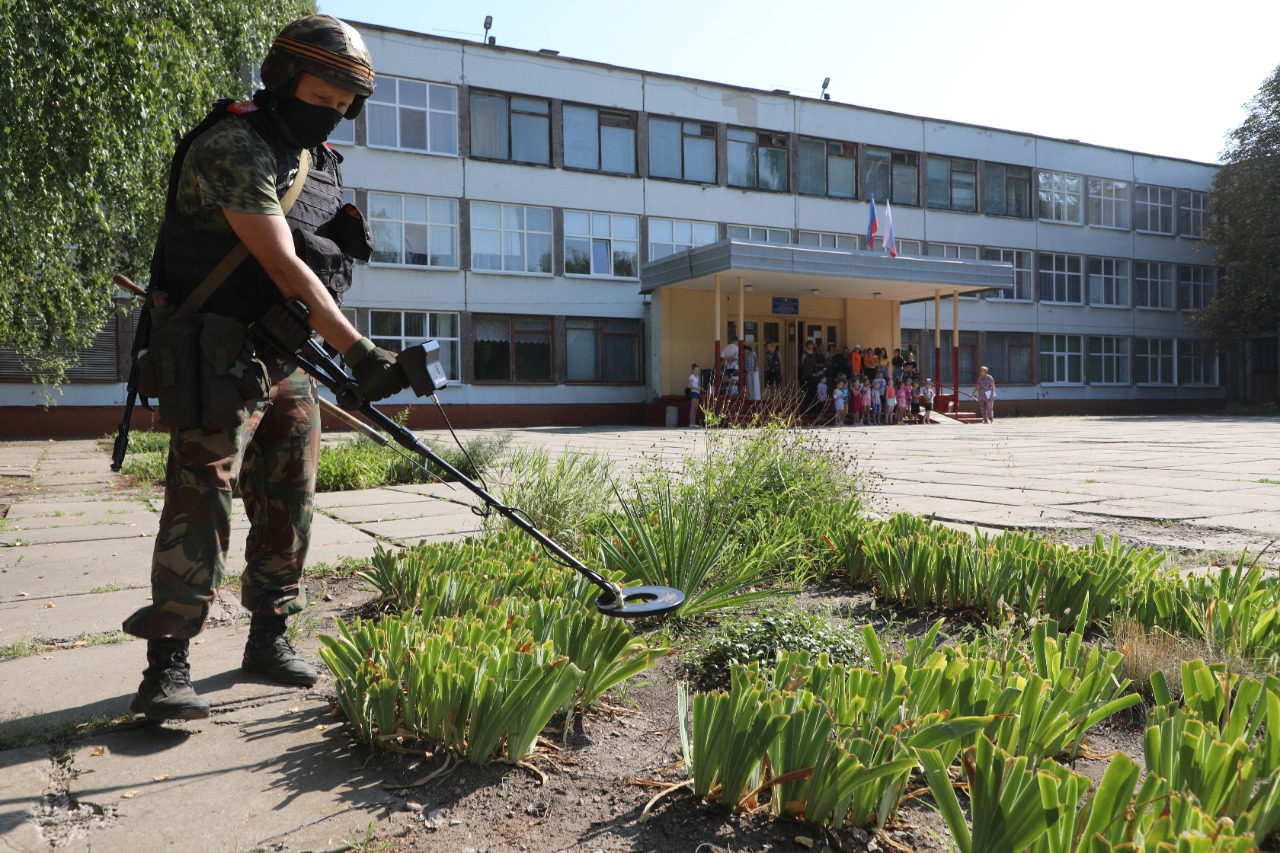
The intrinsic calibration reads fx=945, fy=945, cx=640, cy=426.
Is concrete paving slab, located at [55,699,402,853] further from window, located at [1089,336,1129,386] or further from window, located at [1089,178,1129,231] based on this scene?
window, located at [1089,178,1129,231]

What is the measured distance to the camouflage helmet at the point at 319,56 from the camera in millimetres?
2699

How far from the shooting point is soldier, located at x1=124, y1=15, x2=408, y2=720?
2543mm

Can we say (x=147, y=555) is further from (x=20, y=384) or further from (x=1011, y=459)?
(x=20, y=384)

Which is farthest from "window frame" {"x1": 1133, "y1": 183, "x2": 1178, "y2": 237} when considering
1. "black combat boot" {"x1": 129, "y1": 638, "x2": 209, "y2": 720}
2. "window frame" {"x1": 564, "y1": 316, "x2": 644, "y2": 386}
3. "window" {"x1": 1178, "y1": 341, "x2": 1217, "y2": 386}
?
"black combat boot" {"x1": 129, "y1": 638, "x2": 209, "y2": 720}

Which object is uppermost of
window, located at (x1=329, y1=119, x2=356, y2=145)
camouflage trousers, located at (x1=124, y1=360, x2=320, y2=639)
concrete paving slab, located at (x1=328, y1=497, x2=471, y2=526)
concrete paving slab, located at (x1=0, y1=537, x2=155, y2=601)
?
window, located at (x1=329, y1=119, x2=356, y2=145)

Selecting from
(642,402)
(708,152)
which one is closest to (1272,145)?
(708,152)

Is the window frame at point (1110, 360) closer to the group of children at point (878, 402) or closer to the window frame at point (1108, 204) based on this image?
the window frame at point (1108, 204)

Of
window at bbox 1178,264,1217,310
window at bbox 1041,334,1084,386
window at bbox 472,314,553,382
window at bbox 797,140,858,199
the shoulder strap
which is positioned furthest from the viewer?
window at bbox 1178,264,1217,310

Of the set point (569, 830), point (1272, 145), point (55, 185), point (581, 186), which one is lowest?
point (569, 830)

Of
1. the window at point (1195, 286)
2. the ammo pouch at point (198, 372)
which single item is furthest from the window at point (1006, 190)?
the ammo pouch at point (198, 372)

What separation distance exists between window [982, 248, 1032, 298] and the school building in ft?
0.27

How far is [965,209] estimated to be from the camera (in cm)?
3369

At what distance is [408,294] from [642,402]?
24.4ft

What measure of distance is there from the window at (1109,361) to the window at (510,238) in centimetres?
2252
